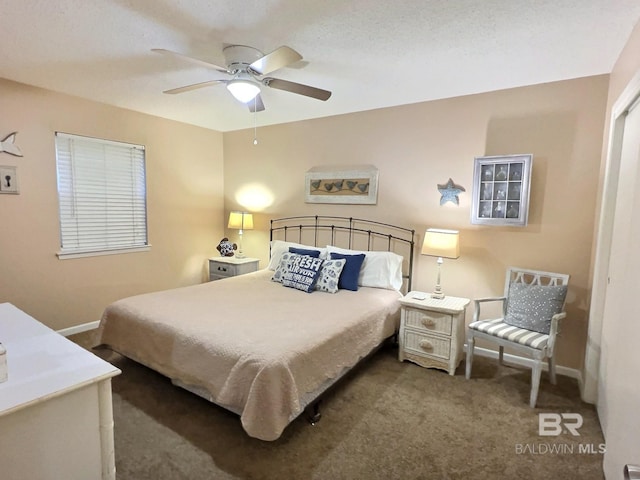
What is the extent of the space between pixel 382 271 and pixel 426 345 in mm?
840

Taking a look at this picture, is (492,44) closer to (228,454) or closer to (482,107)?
(482,107)

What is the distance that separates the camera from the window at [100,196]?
356 centimetres

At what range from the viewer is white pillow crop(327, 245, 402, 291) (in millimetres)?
3463

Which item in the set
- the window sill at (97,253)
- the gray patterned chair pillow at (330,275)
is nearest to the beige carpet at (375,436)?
the gray patterned chair pillow at (330,275)

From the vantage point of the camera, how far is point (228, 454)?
1.94 m

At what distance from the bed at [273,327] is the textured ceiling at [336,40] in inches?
66.4

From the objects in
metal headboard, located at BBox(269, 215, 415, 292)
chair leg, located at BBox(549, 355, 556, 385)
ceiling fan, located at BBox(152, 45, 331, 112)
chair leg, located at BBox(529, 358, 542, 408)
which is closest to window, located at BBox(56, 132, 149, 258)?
metal headboard, located at BBox(269, 215, 415, 292)

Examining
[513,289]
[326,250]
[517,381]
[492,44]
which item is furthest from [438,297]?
[492,44]

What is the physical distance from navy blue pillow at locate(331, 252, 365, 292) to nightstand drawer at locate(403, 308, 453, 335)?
0.58m

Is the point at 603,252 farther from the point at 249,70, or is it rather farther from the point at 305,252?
the point at 249,70

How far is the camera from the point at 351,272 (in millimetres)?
3430

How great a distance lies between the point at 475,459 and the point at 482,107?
2.88 meters

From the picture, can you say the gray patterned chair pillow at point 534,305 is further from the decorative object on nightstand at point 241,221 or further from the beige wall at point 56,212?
the beige wall at point 56,212

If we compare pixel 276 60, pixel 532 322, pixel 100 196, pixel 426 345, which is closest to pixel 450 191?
pixel 532 322
